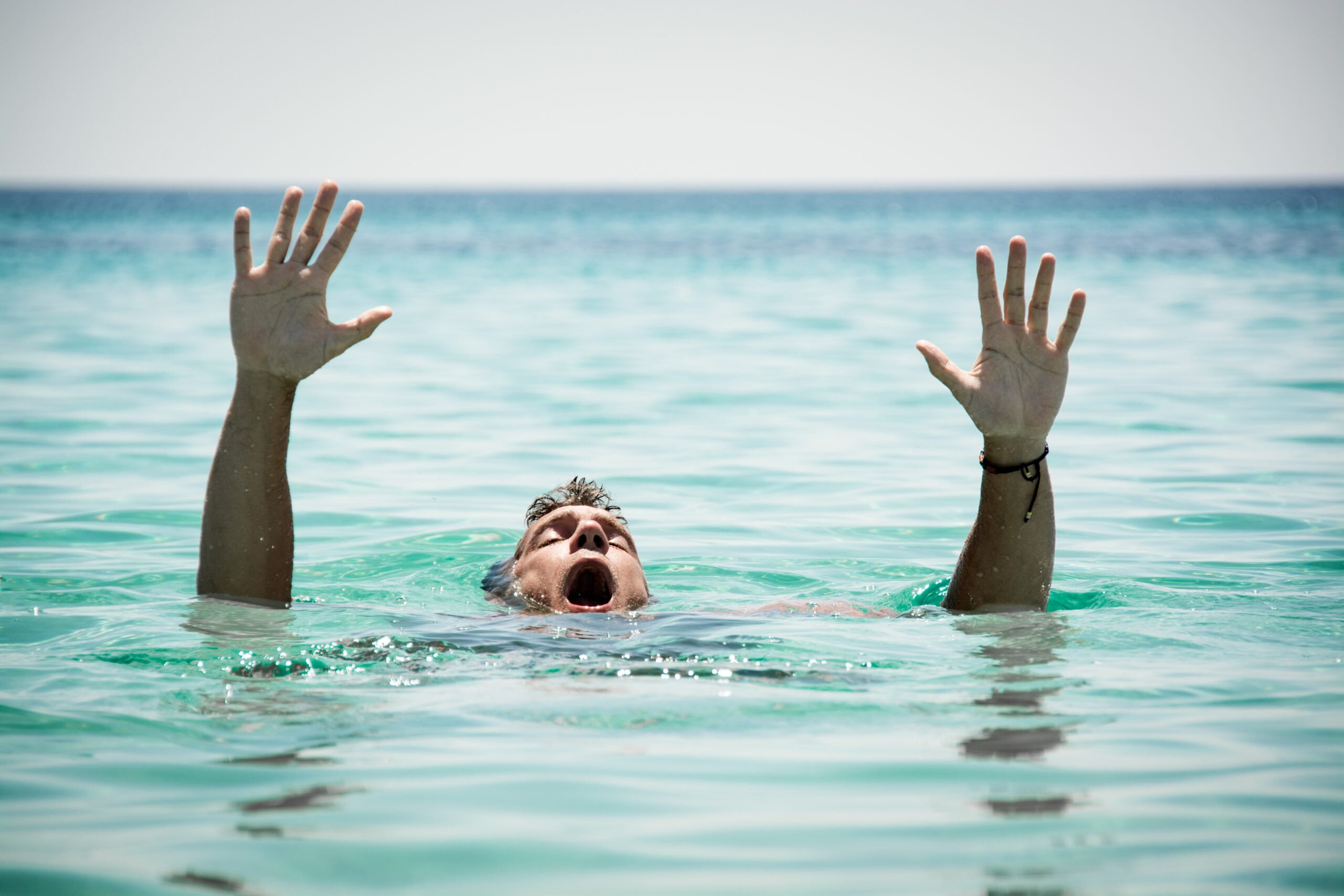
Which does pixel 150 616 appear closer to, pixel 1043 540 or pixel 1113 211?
pixel 1043 540

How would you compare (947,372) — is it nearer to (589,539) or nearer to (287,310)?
(589,539)

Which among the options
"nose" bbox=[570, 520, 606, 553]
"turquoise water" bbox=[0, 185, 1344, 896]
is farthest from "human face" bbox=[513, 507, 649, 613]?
"turquoise water" bbox=[0, 185, 1344, 896]

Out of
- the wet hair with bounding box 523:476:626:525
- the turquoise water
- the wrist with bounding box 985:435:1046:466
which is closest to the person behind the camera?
the turquoise water

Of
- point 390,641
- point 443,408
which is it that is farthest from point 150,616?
point 443,408

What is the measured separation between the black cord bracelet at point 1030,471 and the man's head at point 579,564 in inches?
60.3

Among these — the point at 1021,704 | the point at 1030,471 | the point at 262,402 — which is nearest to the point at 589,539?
the point at 262,402

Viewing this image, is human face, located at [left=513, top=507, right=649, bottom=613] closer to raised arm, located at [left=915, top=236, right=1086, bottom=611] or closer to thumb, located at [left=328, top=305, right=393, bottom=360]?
thumb, located at [left=328, top=305, right=393, bottom=360]

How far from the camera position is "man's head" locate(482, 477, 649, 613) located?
524 centimetres

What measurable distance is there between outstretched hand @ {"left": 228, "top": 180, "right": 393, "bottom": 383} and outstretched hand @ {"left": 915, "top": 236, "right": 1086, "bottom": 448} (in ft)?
6.91

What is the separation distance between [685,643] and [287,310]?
1851 mm

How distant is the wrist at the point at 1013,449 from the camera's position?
184 inches

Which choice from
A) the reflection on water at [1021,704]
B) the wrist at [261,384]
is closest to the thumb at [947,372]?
the reflection on water at [1021,704]

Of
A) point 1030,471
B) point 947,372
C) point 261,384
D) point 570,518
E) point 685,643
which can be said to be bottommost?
point 685,643

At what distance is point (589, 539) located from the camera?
5.34m
